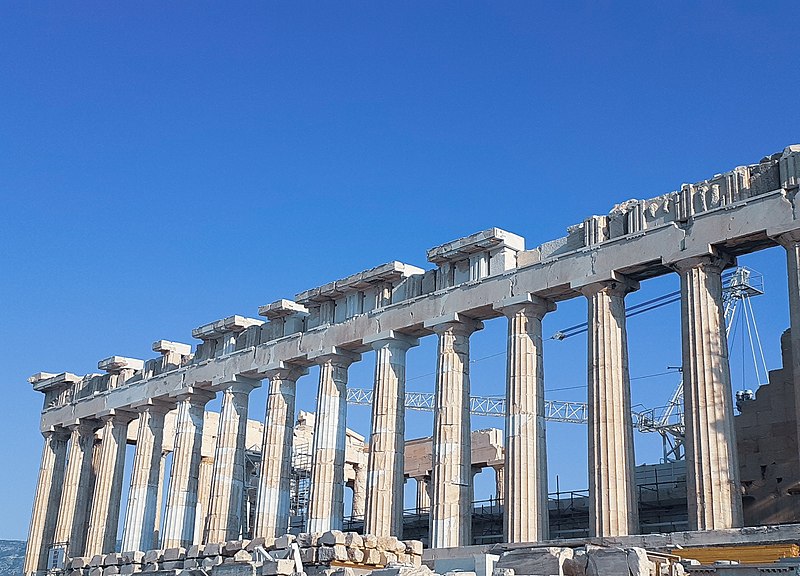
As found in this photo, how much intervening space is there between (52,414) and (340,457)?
21425mm

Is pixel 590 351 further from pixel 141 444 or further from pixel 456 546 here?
pixel 141 444

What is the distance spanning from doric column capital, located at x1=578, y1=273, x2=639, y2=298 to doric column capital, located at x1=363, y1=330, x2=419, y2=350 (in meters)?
8.28

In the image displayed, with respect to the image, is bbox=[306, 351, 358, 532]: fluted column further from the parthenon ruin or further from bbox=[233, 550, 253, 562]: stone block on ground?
bbox=[233, 550, 253, 562]: stone block on ground

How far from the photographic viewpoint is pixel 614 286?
30.9m

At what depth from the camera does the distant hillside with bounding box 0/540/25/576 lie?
163 m

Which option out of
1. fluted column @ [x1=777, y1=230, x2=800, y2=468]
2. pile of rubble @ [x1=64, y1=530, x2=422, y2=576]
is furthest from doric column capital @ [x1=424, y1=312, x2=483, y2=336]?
fluted column @ [x1=777, y1=230, x2=800, y2=468]

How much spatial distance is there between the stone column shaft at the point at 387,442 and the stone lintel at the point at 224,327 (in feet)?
26.4

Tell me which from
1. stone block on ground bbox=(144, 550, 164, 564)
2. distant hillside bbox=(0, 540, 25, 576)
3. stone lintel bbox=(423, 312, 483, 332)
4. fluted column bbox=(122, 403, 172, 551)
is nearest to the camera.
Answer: stone lintel bbox=(423, 312, 483, 332)

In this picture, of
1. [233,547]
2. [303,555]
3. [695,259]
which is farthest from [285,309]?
[695,259]

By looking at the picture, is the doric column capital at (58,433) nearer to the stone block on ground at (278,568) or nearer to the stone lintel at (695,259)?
the stone block on ground at (278,568)

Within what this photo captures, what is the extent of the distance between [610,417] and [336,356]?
12848 mm

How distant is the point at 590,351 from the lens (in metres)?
30.9

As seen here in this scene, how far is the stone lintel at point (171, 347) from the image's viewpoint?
47406 millimetres

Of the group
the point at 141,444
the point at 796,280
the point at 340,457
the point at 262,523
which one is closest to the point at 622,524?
the point at 796,280
